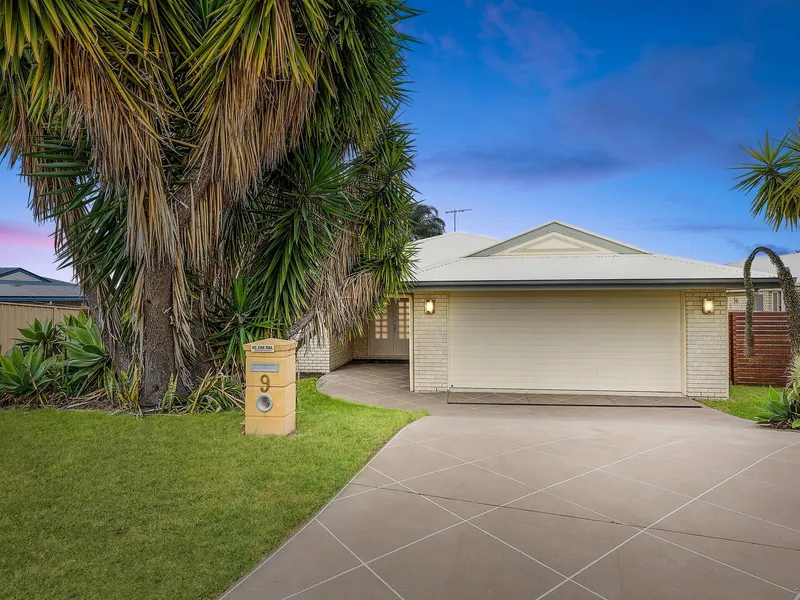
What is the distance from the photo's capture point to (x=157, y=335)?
6.26 metres

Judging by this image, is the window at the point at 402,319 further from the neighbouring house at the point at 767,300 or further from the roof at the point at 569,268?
the neighbouring house at the point at 767,300

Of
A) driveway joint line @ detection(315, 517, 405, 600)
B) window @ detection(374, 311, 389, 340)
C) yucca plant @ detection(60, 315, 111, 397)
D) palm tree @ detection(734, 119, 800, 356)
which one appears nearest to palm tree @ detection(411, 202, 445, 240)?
window @ detection(374, 311, 389, 340)

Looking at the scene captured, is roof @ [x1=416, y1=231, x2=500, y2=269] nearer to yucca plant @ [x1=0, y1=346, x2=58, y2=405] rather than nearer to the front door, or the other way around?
the front door

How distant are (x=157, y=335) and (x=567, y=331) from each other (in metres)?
7.77

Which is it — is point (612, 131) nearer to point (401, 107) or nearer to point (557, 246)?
point (557, 246)

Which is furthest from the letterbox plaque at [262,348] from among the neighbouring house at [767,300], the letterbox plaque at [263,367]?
the neighbouring house at [767,300]

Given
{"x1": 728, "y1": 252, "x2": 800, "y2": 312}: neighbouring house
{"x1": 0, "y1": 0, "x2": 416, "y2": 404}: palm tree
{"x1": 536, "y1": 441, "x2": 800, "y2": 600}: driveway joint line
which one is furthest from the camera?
{"x1": 728, "y1": 252, "x2": 800, "y2": 312}: neighbouring house

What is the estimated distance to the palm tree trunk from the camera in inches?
243

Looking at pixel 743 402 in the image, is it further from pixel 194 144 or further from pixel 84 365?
pixel 84 365

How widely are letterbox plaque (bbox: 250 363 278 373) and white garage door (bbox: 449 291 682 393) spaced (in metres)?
5.06

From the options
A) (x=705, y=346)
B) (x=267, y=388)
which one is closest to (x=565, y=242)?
(x=705, y=346)

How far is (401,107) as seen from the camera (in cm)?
810

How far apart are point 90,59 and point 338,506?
5031 millimetres

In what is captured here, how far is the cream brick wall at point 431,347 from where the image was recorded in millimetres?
9562
